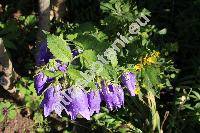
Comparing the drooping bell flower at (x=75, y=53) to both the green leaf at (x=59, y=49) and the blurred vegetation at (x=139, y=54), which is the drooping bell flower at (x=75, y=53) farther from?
the blurred vegetation at (x=139, y=54)

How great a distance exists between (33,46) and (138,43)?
1.31 meters

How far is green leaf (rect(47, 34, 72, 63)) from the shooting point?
1790mm

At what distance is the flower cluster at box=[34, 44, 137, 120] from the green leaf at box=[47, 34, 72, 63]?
1.8 inches

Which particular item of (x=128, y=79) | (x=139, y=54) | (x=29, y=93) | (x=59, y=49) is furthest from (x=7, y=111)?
(x=59, y=49)

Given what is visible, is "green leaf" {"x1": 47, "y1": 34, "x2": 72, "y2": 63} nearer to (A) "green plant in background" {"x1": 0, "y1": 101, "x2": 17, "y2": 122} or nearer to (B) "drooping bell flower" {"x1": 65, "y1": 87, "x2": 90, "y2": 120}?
(B) "drooping bell flower" {"x1": 65, "y1": 87, "x2": 90, "y2": 120}

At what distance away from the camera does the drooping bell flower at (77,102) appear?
182cm

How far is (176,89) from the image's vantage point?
342 centimetres

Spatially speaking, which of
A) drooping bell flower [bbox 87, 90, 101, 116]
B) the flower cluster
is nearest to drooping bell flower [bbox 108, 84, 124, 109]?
the flower cluster

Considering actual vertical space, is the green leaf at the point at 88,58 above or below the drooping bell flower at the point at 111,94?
above

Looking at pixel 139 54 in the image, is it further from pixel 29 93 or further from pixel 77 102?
pixel 29 93

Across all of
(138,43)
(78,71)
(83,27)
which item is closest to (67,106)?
(78,71)

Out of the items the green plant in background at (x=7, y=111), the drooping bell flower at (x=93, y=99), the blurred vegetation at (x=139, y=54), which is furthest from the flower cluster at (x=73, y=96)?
→ the green plant in background at (x=7, y=111)

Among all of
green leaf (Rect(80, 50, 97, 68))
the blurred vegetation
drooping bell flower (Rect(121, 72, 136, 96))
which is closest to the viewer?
green leaf (Rect(80, 50, 97, 68))

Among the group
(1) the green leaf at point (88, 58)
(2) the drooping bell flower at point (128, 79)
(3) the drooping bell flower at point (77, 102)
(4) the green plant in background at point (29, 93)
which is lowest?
(3) the drooping bell flower at point (77, 102)
